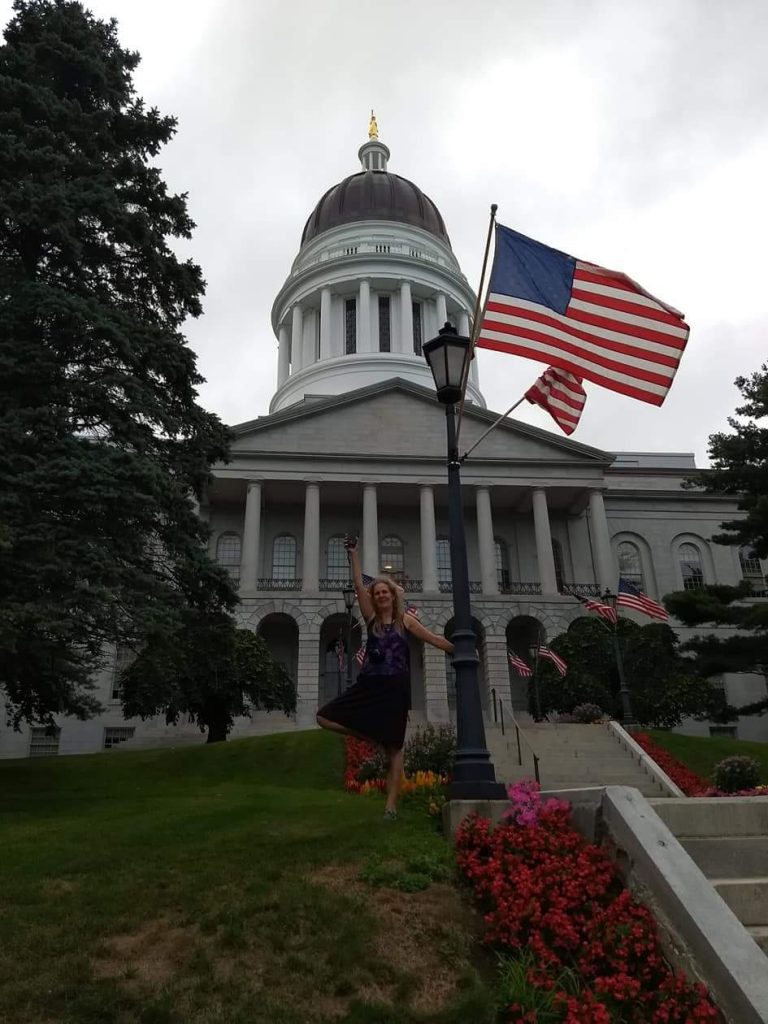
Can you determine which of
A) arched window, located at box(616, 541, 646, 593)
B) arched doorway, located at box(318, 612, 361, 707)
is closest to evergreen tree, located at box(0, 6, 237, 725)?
arched doorway, located at box(318, 612, 361, 707)

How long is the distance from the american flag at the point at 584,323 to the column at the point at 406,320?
43876 millimetres

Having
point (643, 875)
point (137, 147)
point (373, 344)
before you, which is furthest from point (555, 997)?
point (373, 344)

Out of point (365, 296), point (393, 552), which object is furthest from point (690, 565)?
point (365, 296)

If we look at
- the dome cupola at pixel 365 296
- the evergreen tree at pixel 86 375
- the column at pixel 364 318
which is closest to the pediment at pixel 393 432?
the dome cupola at pixel 365 296

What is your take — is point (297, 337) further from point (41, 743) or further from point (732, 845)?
point (732, 845)

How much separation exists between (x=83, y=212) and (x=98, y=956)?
1433cm

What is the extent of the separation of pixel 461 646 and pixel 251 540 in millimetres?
29433

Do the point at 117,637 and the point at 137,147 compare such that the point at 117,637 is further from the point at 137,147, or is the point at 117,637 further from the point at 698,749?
the point at 698,749

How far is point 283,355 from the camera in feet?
197

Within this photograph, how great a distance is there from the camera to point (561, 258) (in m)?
11.0

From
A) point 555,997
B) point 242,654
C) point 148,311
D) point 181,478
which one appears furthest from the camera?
point 242,654

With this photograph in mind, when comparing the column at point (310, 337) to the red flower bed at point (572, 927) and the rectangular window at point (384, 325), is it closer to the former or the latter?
the rectangular window at point (384, 325)

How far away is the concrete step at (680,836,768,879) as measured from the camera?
608 cm

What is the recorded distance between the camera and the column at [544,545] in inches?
1503
